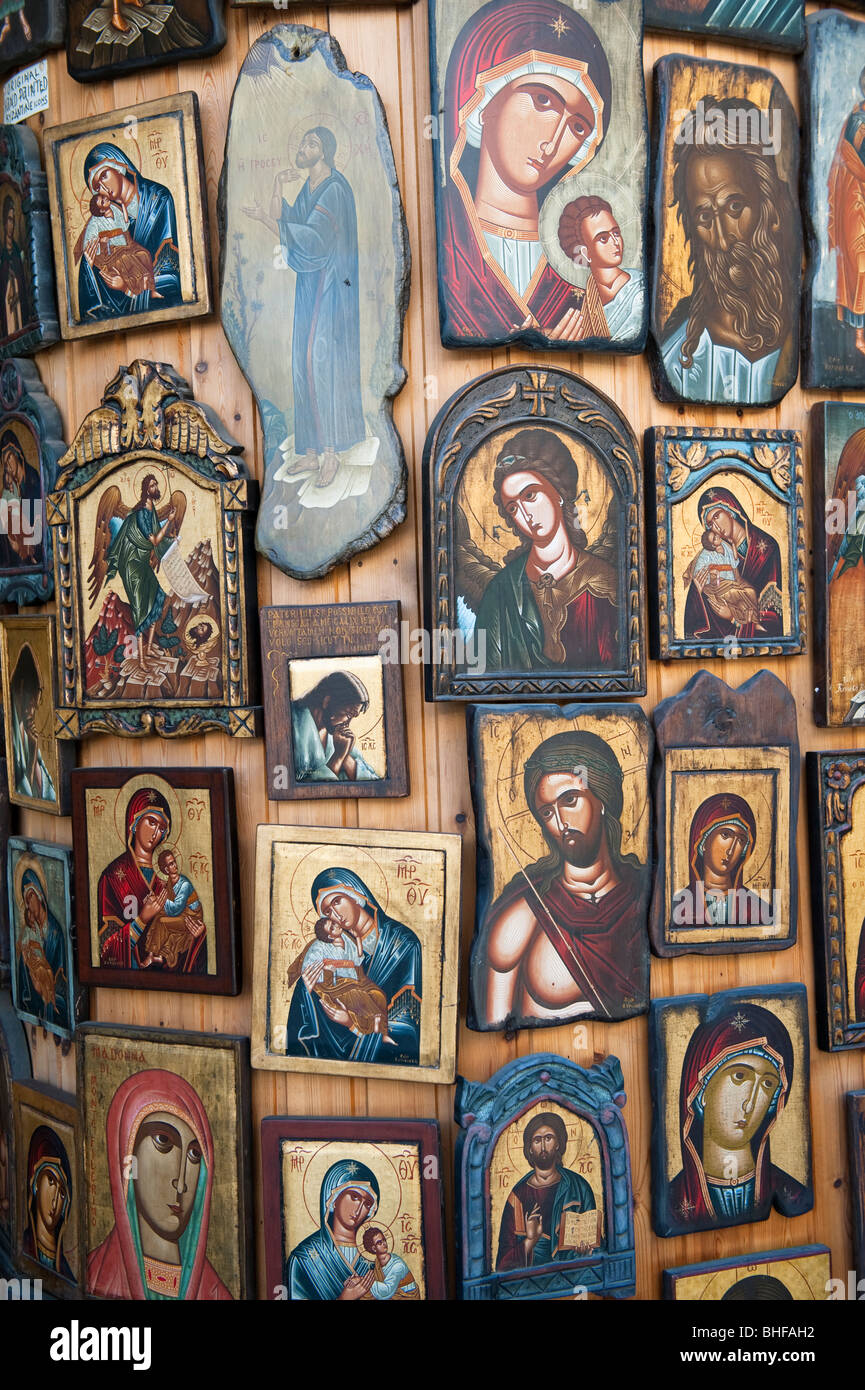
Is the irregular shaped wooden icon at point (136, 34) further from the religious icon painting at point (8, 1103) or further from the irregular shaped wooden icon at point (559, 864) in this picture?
the religious icon painting at point (8, 1103)

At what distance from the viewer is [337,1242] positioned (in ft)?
7.75

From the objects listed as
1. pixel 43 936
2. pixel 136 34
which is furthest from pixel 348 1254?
pixel 136 34

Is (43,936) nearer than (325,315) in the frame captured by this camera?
No

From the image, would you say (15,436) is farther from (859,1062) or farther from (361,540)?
(859,1062)

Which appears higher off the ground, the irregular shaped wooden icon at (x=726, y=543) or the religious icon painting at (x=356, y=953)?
the irregular shaped wooden icon at (x=726, y=543)

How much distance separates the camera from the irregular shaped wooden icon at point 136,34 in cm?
240

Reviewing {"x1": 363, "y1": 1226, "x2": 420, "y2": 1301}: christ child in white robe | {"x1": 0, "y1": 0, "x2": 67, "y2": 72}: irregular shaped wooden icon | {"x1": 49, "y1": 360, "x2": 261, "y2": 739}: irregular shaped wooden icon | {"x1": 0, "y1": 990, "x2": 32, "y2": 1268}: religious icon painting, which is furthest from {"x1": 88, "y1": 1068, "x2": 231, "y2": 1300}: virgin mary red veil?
{"x1": 0, "y1": 0, "x2": 67, "y2": 72}: irregular shaped wooden icon

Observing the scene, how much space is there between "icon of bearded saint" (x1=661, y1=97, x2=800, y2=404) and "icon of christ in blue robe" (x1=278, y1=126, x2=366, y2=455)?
2.32 ft

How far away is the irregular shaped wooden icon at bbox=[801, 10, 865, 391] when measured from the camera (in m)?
2.53

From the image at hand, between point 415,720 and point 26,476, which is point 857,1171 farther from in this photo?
point 26,476

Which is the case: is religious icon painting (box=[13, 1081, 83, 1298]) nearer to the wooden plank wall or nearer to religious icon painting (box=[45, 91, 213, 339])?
the wooden plank wall

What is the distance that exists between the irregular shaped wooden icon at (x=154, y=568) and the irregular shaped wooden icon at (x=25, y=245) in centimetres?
34

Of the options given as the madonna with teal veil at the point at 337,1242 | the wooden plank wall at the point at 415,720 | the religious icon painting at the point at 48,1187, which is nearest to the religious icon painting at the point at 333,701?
the wooden plank wall at the point at 415,720

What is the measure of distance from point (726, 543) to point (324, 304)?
3.45 ft
